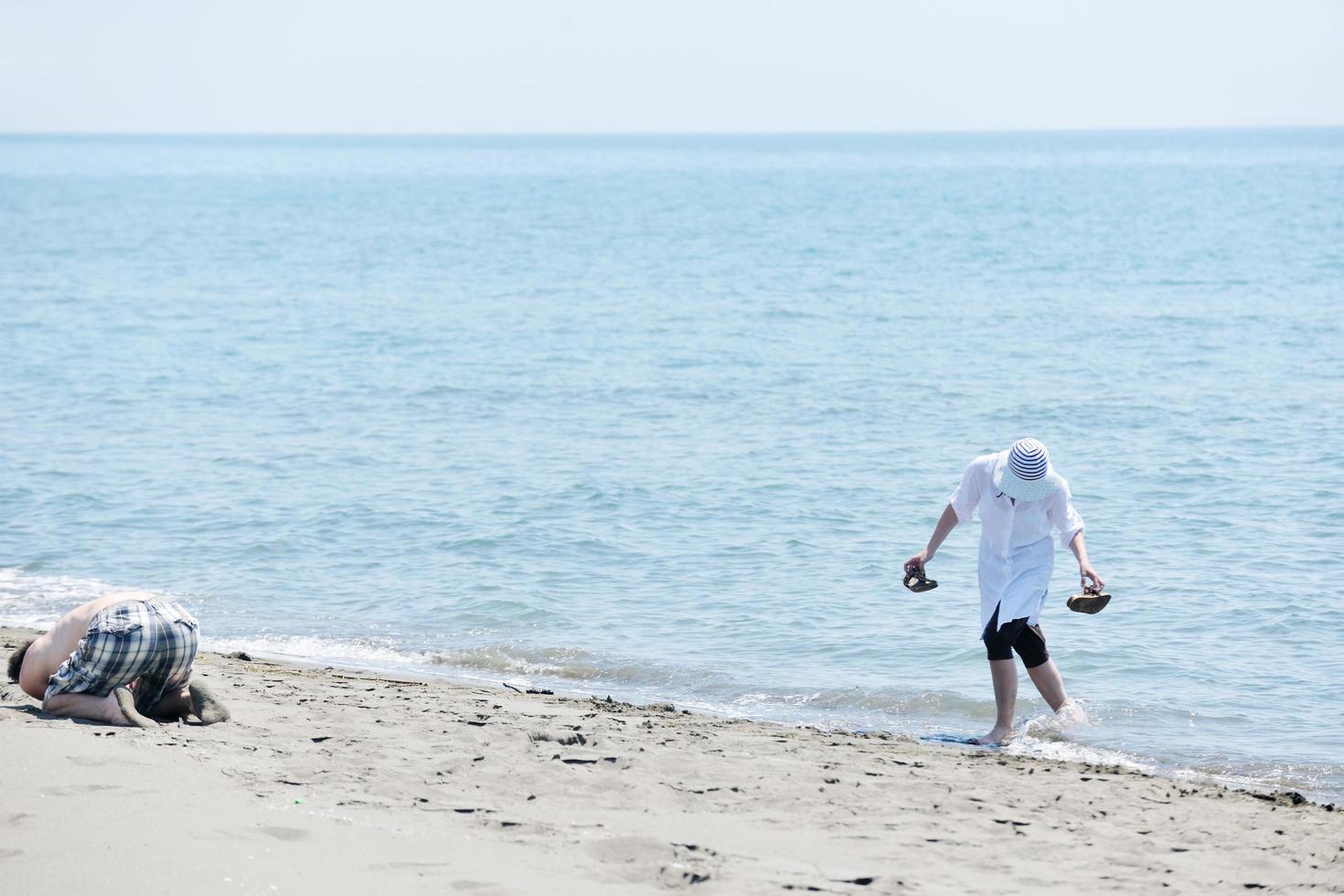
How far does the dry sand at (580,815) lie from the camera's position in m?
4.66

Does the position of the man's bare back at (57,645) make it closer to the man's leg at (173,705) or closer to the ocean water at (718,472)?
the man's leg at (173,705)

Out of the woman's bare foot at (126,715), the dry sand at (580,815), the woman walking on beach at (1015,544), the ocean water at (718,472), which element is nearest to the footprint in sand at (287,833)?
the dry sand at (580,815)

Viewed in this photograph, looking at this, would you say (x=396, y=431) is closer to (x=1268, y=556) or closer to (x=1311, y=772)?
(x=1268, y=556)

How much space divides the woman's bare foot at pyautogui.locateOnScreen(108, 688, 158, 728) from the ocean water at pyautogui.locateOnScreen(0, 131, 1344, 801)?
2881 millimetres

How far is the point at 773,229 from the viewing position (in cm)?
4500

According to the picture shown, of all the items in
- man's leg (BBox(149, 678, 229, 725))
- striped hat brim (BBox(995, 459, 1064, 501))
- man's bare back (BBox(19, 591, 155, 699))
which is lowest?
man's leg (BBox(149, 678, 229, 725))

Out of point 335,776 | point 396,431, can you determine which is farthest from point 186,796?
point 396,431

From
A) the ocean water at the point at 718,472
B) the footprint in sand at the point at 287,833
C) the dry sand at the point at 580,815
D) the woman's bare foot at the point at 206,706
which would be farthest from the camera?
the ocean water at the point at 718,472

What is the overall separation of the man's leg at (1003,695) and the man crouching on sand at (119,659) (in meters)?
3.89

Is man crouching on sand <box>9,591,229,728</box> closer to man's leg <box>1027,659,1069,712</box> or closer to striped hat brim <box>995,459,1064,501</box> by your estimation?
striped hat brim <box>995,459,1064,501</box>

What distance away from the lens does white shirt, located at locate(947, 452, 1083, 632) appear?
23.0 ft

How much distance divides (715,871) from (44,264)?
3536 centimetres

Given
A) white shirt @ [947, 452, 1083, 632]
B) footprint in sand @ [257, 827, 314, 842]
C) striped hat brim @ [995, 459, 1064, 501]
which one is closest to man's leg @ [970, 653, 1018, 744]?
white shirt @ [947, 452, 1083, 632]

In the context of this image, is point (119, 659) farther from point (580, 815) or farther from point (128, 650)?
point (580, 815)
